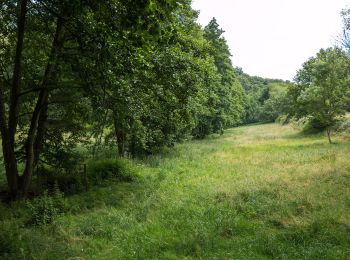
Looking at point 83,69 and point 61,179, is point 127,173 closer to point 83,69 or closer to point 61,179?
point 61,179

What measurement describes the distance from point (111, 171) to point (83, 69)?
7510 millimetres

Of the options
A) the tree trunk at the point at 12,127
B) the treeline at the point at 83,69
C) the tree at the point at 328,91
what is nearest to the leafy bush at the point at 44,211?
the tree trunk at the point at 12,127

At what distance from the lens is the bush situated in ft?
49.4

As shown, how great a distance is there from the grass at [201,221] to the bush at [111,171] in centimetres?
93

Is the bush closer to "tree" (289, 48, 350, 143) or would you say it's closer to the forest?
the forest

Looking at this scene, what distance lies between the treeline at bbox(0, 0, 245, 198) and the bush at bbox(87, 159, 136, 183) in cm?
133

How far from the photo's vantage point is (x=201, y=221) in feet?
28.9

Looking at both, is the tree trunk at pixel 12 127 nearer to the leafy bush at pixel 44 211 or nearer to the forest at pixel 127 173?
the forest at pixel 127 173

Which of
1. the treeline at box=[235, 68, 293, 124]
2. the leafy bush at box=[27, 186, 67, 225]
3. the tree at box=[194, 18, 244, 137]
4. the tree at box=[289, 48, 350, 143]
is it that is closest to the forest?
the leafy bush at box=[27, 186, 67, 225]

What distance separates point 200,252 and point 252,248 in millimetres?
1093

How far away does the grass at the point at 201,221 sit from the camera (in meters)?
7.11

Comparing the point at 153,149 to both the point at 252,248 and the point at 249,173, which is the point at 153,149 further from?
the point at 252,248

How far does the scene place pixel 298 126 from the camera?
153 feet

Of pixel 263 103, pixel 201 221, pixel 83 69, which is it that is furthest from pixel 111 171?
pixel 263 103
